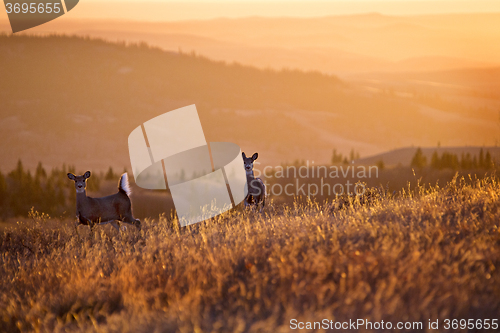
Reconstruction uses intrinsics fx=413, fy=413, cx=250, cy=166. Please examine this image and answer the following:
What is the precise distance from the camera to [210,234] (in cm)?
833

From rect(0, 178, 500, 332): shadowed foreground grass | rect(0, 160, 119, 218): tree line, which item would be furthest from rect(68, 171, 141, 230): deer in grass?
rect(0, 160, 119, 218): tree line

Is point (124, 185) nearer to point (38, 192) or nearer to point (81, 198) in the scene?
point (81, 198)

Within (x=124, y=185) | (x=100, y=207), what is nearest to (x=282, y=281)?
(x=100, y=207)

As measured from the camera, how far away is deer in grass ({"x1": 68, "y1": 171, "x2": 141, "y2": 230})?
37.6 feet

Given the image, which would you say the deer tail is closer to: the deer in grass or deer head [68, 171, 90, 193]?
the deer in grass

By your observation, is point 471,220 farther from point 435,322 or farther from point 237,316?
point 237,316

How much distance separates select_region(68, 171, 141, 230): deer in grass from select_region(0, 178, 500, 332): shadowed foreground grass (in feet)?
11.6

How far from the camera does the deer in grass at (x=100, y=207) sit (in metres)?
11.5

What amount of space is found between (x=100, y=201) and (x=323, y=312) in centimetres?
863

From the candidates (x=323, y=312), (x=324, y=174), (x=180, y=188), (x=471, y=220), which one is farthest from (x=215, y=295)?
(x=324, y=174)

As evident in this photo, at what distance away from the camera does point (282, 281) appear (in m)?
5.39

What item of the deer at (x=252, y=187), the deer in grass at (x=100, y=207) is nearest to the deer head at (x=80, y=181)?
the deer in grass at (x=100, y=207)

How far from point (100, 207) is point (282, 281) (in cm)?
773

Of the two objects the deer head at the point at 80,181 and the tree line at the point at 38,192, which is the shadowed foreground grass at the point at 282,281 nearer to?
the deer head at the point at 80,181
